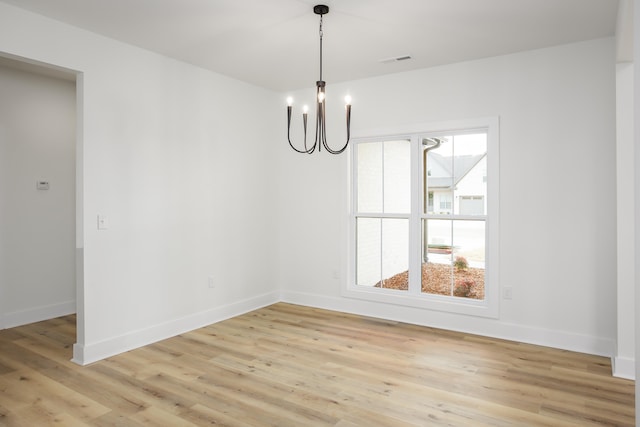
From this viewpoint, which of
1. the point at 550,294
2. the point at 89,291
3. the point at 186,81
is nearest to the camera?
the point at 89,291

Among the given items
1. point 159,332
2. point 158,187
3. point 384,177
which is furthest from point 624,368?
point 158,187

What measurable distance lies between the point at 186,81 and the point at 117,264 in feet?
6.30

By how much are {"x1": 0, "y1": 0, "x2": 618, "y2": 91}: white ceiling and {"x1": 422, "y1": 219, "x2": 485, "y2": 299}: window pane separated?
1.68 metres

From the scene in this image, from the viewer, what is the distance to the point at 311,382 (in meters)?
3.05

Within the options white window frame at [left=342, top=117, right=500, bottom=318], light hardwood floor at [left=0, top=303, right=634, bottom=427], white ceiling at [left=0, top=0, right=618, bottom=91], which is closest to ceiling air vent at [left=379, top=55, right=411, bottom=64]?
white ceiling at [left=0, top=0, right=618, bottom=91]

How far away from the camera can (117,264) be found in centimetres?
364

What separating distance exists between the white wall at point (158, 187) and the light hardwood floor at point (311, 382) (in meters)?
0.40

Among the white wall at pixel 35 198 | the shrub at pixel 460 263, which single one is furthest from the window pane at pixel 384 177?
the white wall at pixel 35 198

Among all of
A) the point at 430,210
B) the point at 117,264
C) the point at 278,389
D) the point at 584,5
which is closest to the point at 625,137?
the point at 584,5

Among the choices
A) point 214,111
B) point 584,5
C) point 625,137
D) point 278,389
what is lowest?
point 278,389

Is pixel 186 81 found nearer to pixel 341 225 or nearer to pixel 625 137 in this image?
pixel 341 225

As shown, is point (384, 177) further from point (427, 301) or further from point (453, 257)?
point (427, 301)

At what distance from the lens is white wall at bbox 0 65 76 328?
14.1 ft

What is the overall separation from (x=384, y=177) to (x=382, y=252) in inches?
33.9
